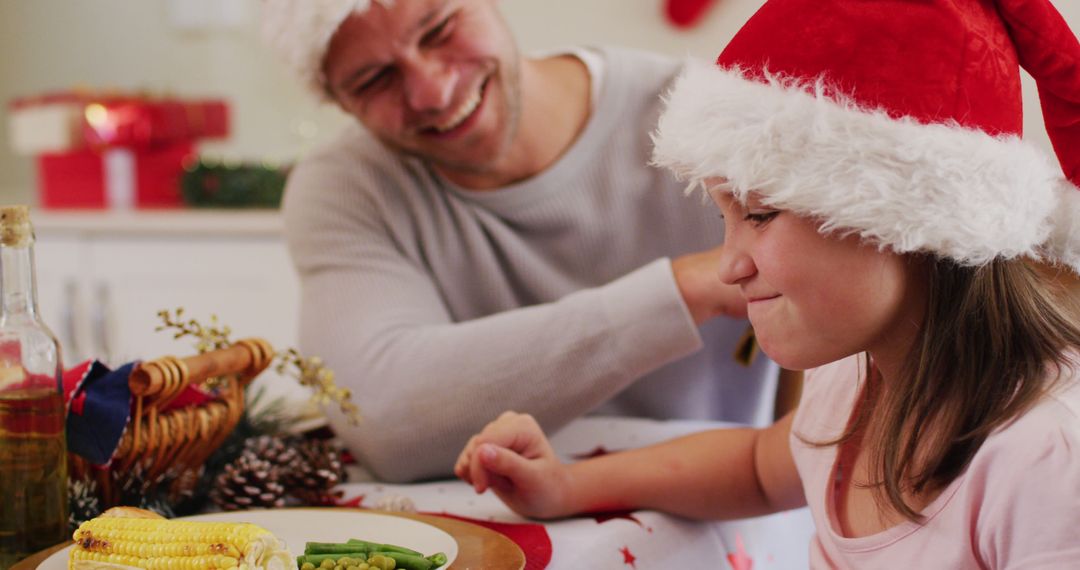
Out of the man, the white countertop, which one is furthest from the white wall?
the man

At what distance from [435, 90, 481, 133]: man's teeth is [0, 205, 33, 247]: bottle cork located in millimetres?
615

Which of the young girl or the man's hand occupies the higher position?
the young girl

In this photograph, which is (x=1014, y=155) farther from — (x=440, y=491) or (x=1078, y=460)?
(x=440, y=491)

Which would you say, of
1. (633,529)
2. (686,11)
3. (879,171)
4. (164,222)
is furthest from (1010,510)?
(164,222)

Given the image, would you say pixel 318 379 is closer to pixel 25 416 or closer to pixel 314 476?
pixel 314 476

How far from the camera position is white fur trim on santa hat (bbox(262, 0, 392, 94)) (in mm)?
1203

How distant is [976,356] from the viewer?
0.71m

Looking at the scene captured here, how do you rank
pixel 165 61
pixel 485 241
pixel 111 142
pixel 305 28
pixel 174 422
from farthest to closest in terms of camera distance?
pixel 165 61 < pixel 111 142 < pixel 485 241 < pixel 305 28 < pixel 174 422

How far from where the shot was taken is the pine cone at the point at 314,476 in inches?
37.0

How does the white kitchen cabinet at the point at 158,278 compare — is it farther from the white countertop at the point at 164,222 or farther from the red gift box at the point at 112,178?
the red gift box at the point at 112,178

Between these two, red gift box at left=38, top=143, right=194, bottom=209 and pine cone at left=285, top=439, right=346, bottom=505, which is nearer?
pine cone at left=285, top=439, right=346, bottom=505

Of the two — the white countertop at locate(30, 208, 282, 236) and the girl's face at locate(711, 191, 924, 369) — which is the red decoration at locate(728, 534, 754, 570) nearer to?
the girl's face at locate(711, 191, 924, 369)

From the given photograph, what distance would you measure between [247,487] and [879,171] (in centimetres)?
54

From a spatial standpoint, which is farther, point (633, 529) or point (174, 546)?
point (633, 529)
